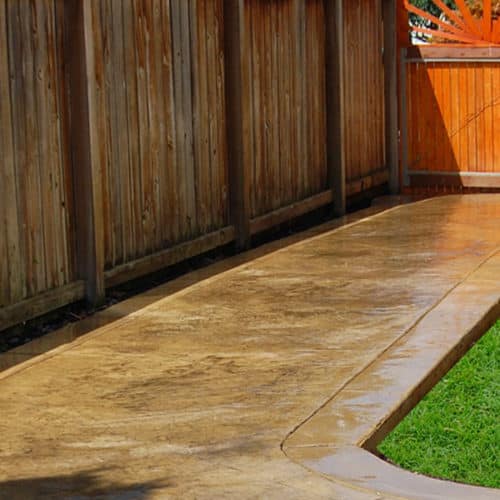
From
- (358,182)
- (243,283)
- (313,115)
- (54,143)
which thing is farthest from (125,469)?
(358,182)

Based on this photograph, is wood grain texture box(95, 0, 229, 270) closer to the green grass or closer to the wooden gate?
the green grass

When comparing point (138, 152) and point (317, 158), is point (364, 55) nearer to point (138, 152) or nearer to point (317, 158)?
point (317, 158)

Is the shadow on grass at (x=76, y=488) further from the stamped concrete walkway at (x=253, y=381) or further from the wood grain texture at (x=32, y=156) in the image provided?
the wood grain texture at (x=32, y=156)

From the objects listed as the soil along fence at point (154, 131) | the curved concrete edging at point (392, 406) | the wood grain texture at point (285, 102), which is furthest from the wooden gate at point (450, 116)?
the curved concrete edging at point (392, 406)

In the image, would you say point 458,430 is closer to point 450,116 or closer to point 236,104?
point 236,104

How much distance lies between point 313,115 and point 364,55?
64.3 inches

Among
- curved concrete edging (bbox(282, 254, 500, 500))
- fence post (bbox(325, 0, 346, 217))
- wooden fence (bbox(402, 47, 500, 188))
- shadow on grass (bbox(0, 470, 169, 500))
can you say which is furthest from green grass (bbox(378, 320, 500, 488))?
wooden fence (bbox(402, 47, 500, 188))

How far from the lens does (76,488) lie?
5.18m

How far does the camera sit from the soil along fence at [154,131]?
802 centimetres

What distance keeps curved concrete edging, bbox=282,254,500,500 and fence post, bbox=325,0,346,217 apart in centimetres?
448

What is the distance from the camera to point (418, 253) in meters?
10.5

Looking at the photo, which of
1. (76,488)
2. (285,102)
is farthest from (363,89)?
(76,488)

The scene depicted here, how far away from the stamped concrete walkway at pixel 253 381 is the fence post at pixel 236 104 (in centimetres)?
68

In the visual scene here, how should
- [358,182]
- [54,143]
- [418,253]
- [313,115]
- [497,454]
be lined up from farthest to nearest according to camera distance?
[358,182], [313,115], [418,253], [54,143], [497,454]
